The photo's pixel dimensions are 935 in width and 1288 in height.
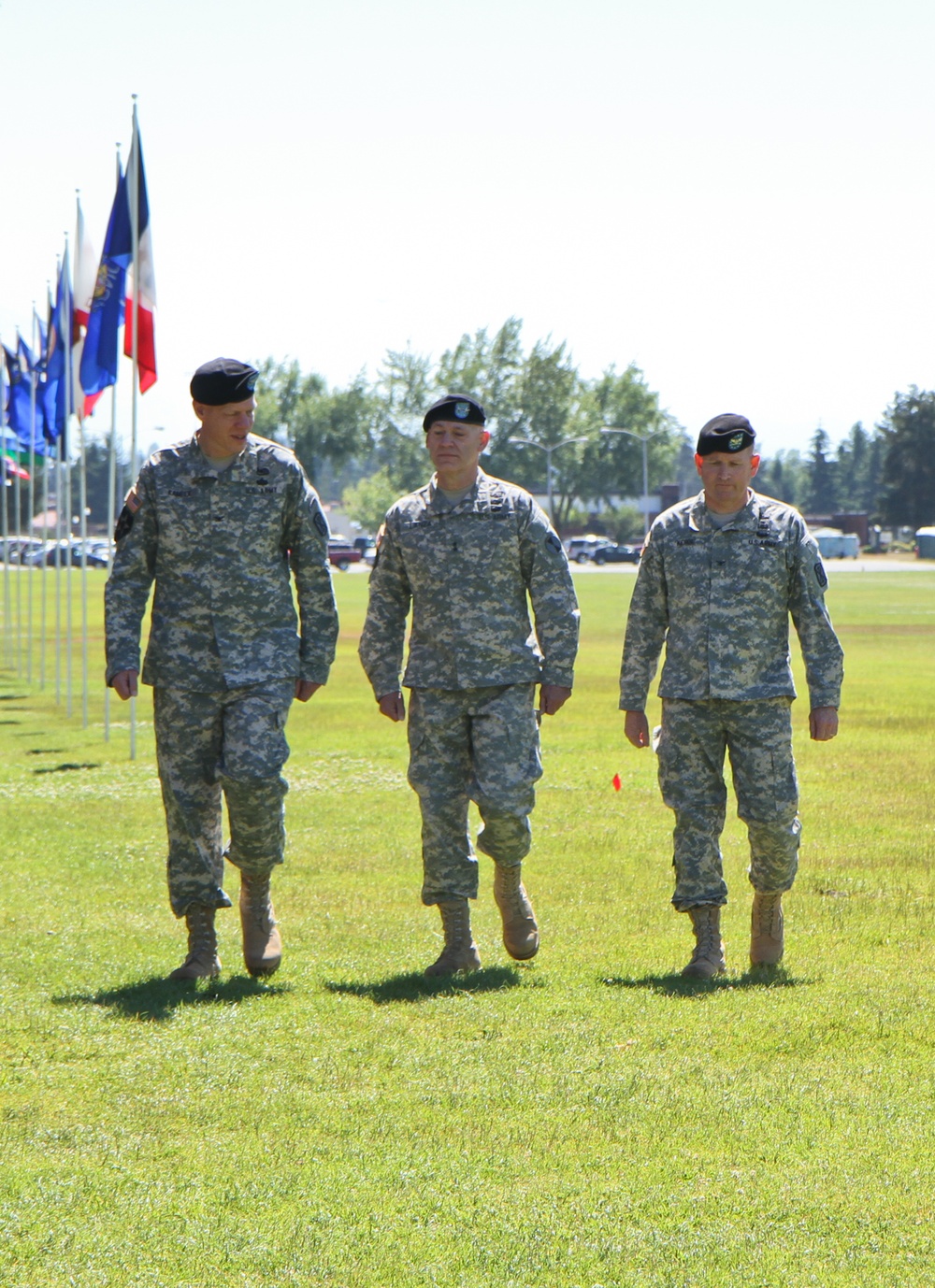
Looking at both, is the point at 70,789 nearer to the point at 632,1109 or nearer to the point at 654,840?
the point at 654,840

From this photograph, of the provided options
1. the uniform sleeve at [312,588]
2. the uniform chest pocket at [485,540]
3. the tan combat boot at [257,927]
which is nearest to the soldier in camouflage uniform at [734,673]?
the uniform chest pocket at [485,540]

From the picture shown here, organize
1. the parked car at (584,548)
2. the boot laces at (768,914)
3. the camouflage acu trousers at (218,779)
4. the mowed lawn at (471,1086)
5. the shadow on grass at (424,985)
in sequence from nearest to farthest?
1. the mowed lawn at (471,1086)
2. the shadow on grass at (424,985)
3. the camouflage acu trousers at (218,779)
4. the boot laces at (768,914)
5. the parked car at (584,548)

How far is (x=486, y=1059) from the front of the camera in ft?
17.5

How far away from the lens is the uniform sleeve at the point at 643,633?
686 cm

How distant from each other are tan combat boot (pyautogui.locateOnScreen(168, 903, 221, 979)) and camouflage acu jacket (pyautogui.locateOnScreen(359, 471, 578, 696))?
1.22m

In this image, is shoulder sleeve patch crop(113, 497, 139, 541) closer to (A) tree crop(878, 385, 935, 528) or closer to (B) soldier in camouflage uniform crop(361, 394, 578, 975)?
(B) soldier in camouflage uniform crop(361, 394, 578, 975)

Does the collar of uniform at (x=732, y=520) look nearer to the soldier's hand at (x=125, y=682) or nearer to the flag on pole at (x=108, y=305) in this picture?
the soldier's hand at (x=125, y=682)

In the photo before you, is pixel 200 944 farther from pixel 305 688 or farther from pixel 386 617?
pixel 386 617

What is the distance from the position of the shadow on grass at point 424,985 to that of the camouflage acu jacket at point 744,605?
1.28 m

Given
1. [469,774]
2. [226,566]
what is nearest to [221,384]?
[226,566]

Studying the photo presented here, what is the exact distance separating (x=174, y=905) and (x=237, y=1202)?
2.54m

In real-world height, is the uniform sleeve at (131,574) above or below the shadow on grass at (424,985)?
above

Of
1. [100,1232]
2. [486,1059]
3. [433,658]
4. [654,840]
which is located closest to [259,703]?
[433,658]

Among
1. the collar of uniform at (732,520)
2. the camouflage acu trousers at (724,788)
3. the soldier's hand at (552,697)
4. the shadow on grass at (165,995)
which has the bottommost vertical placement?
the shadow on grass at (165,995)
